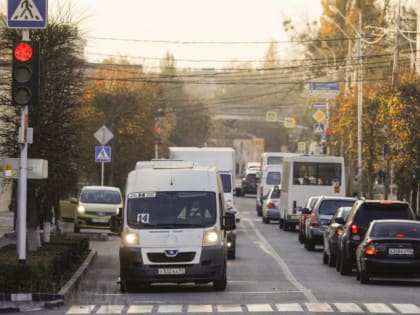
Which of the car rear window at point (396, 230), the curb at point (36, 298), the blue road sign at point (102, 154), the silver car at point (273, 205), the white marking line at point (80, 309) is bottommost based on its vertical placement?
the silver car at point (273, 205)

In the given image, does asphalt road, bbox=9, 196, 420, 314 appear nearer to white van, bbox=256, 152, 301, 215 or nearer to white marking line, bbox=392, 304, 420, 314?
white marking line, bbox=392, 304, 420, 314

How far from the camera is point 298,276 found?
2858 centimetres

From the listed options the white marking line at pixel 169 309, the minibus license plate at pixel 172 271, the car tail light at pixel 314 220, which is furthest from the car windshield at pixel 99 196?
the white marking line at pixel 169 309

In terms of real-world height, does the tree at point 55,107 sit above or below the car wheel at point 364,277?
above

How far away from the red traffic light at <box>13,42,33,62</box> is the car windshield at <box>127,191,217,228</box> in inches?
165

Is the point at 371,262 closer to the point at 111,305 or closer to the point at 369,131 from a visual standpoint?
the point at 111,305

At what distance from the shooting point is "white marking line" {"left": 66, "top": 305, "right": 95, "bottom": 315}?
19.9 metres

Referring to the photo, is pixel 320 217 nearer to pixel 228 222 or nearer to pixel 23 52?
pixel 228 222

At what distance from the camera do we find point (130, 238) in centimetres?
2444

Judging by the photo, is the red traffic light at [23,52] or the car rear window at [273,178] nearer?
the red traffic light at [23,52]

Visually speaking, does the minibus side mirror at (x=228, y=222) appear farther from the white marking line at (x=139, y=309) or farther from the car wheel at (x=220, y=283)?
the white marking line at (x=139, y=309)

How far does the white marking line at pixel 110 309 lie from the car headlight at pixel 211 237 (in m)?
3.62

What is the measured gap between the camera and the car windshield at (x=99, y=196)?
47.8 metres

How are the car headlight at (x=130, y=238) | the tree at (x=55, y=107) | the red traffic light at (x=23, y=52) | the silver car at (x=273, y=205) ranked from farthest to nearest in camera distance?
1. the silver car at (x=273, y=205)
2. the tree at (x=55, y=107)
3. the car headlight at (x=130, y=238)
4. the red traffic light at (x=23, y=52)
